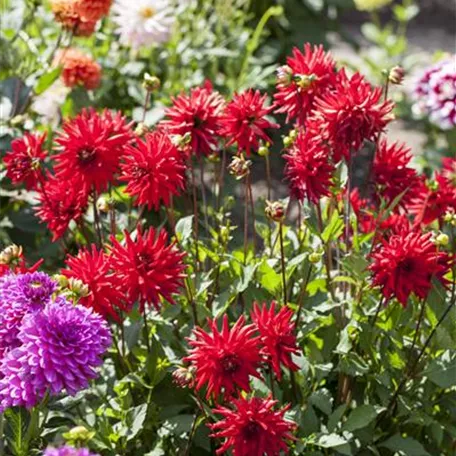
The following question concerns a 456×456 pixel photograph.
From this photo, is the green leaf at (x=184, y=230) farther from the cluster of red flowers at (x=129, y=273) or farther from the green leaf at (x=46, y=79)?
the green leaf at (x=46, y=79)

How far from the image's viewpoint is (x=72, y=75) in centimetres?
304

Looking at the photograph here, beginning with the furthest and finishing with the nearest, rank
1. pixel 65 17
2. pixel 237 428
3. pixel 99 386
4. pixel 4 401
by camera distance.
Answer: pixel 65 17 → pixel 99 386 → pixel 237 428 → pixel 4 401

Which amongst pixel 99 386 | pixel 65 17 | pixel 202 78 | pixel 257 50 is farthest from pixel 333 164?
pixel 257 50

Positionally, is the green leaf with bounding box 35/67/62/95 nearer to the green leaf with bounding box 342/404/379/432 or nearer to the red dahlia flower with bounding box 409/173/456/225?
the red dahlia flower with bounding box 409/173/456/225

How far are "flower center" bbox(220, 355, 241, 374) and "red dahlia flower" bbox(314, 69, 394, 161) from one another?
500mm


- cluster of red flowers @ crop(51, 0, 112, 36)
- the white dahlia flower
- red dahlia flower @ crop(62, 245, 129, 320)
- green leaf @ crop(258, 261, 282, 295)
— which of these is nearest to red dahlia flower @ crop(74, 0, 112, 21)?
cluster of red flowers @ crop(51, 0, 112, 36)

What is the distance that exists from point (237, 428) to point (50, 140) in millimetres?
1465

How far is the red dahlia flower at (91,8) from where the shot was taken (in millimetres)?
2740

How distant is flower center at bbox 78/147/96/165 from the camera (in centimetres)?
202

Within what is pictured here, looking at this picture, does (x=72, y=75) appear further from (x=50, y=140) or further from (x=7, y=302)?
(x=7, y=302)

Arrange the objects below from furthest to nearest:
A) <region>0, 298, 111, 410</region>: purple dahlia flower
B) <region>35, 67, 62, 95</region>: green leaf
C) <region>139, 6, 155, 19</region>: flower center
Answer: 1. <region>139, 6, 155, 19</region>: flower center
2. <region>35, 67, 62, 95</region>: green leaf
3. <region>0, 298, 111, 410</region>: purple dahlia flower

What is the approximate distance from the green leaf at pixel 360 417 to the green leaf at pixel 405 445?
0.31 feet

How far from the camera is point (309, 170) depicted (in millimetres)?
1969

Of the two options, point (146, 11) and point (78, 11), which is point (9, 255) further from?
point (146, 11)
